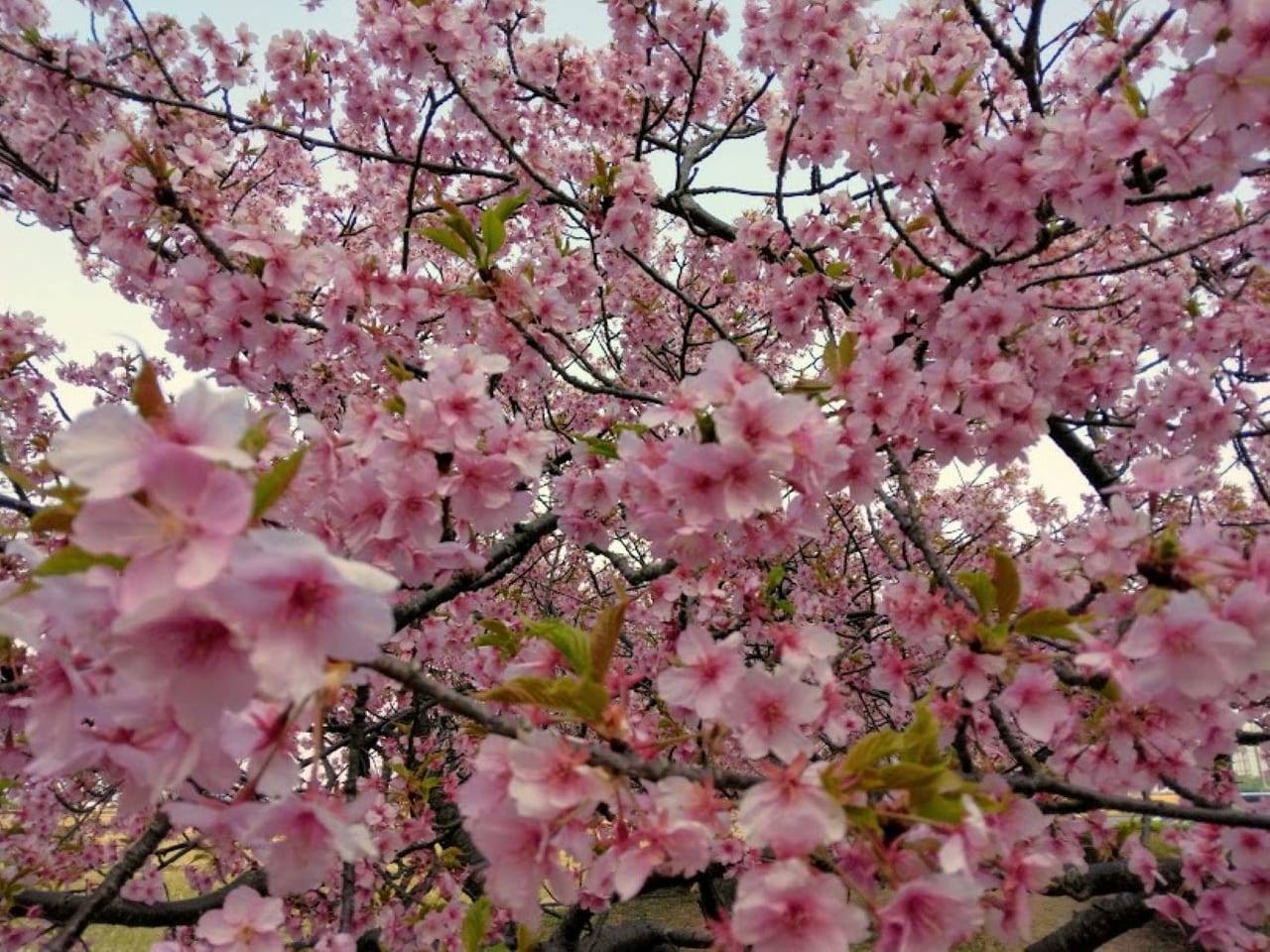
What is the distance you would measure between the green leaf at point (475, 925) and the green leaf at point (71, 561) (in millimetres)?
1417

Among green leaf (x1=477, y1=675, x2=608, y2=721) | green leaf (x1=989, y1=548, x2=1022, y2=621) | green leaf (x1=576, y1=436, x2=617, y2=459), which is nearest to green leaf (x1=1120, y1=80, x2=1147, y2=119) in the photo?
green leaf (x1=989, y1=548, x2=1022, y2=621)

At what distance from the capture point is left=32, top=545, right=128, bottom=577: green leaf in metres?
0.91

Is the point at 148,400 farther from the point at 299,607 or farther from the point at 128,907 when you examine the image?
the point at 128,907

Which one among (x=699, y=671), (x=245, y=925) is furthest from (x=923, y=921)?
(x=245, y=925)

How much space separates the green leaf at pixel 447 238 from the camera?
2424 millimetres

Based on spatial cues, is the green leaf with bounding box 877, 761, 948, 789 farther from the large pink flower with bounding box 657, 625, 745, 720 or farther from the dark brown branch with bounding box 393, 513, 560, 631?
the dark brown branch with bounding box 393, 513, 560, 631

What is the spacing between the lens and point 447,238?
249 centimetres

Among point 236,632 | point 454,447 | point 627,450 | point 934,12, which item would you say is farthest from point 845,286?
point 236,632

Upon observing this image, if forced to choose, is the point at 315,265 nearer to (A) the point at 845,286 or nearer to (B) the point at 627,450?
(B) the point at 627,450

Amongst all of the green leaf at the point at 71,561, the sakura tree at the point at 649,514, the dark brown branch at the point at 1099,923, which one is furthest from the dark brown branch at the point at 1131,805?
the dark brown branch at the point at 1099,923

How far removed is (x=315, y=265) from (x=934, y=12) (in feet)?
10.7

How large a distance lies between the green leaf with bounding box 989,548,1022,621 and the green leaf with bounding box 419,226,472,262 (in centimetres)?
190

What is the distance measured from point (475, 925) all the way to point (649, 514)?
1.17 m

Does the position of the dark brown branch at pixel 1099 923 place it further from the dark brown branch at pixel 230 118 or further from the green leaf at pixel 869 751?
the dark brown branch at pixel 230 118
